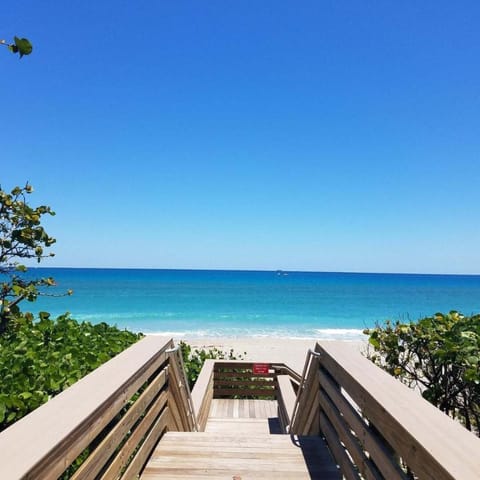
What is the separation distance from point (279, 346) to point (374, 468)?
15.7 meters

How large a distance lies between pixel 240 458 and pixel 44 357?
5.24 ft

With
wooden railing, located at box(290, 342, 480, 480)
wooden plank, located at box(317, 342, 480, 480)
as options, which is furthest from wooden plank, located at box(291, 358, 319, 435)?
wooden plank, located at box(317, 342, 480, 480)

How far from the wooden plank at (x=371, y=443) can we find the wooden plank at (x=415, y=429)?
102mm

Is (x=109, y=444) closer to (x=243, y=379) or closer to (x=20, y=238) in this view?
(x=20, y=238)

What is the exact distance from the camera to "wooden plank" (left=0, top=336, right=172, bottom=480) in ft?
3.16

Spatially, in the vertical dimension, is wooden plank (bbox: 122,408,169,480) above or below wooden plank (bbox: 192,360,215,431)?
above

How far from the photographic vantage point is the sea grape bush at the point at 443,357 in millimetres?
2260

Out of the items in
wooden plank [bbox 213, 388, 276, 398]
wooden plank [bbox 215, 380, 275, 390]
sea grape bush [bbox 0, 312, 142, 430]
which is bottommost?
wooden plank [bbox 213, 388, 276, 398]

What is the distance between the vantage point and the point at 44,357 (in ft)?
7.65

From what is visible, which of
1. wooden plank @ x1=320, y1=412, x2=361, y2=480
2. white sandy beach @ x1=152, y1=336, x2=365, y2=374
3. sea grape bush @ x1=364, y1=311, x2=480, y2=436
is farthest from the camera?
white sandy beach @ x1=152, y1=336, x2=365, y2=374

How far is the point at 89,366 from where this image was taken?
250 centimetres

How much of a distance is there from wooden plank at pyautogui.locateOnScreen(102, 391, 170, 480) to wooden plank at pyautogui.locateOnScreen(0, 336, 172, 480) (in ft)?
0.97

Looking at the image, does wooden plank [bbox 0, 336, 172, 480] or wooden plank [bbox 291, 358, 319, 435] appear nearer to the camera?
wooden plank [bbox 0, 336, 172, 480]

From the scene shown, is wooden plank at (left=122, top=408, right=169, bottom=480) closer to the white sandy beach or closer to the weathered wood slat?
the weathered wood slat
